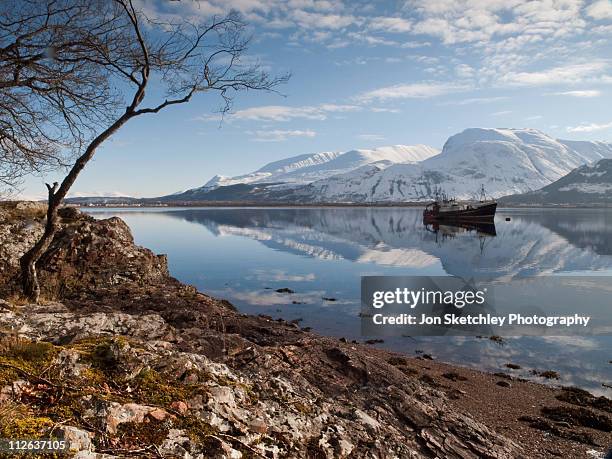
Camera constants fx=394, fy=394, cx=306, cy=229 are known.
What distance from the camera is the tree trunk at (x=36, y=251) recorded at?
1064cm

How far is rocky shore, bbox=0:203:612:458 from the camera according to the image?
459 cm

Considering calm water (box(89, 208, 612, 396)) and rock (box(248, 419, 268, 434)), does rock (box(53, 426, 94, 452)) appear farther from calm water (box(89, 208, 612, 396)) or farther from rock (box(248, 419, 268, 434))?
calm water (box(89, 208, 612, 396))

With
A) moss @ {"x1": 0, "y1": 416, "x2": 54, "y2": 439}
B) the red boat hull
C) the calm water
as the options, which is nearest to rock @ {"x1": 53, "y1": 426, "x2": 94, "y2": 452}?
moss @ {"x1": 0, "y1": 416, "x2": 54, "y2": 439}

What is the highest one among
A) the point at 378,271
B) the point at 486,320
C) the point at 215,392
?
the point at 215,392

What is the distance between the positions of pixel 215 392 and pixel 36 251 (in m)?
8.01

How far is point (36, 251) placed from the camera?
10.8 metres

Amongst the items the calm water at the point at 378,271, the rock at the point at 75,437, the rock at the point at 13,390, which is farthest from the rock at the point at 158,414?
the calm water at the point at 378,271

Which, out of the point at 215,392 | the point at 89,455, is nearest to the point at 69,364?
the point at 89,455

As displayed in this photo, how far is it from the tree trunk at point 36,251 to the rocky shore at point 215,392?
1.38 feet

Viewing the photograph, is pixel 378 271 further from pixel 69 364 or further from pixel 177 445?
pixel 177 445

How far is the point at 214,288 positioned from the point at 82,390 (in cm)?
2954

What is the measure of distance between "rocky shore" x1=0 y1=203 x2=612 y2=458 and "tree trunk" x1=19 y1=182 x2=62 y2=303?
42 cm

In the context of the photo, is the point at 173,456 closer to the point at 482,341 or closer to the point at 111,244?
the point at 111,244

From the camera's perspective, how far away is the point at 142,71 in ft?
34.7
